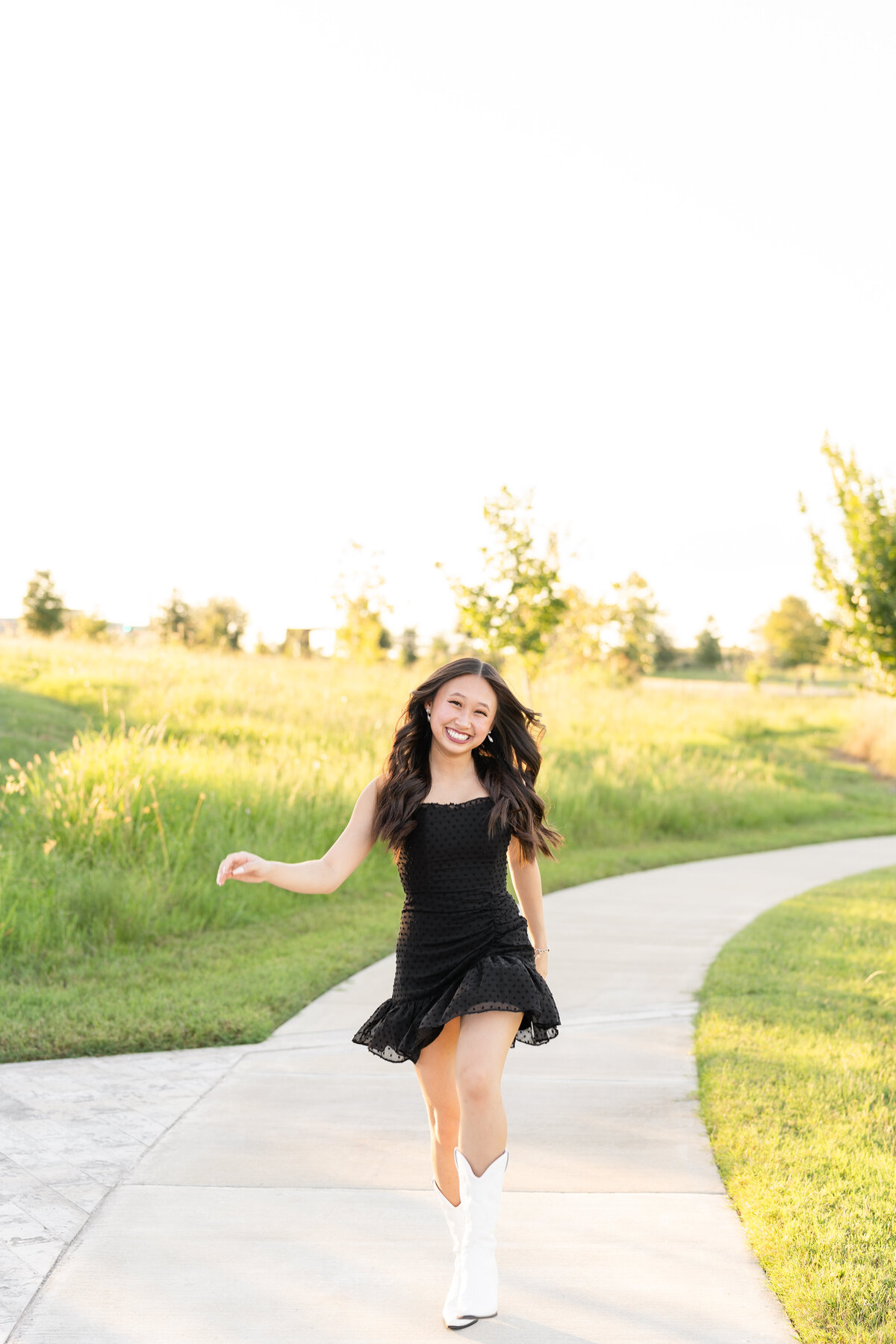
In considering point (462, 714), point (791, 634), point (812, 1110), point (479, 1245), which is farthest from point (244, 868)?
point (791, 634)

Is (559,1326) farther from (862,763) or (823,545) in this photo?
(862,763)

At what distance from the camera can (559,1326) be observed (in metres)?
3.10

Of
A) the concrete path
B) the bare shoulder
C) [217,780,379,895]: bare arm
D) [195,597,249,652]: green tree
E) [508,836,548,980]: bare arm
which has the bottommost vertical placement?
the concrete path

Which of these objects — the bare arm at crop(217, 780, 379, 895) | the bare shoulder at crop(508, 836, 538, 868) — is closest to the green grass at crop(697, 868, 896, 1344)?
the bare shoulder at crop(508, 836, 538, 868)

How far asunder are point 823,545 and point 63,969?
8732mm

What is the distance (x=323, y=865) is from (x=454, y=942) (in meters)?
0.41

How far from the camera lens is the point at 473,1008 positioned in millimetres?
3100

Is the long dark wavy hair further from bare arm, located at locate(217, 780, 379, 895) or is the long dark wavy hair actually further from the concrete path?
the concrete path

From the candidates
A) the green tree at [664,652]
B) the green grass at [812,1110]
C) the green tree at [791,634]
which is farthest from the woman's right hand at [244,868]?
the green tree at [664,652]

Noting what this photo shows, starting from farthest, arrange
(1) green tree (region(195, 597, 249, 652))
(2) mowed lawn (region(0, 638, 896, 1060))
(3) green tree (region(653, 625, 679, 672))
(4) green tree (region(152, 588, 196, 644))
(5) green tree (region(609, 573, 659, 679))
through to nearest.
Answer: (3) green tree (region(653, 625, 679, 672))
(4) green tree (region(152, 588, 196, 644))
(1) green tree (region(195, 597, 249, 652))
(5) green tree (region(609, 573, 659, 679))
(2) mowed lawn (region(0, 638, 896, 1060))

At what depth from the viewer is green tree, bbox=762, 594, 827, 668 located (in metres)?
62.9

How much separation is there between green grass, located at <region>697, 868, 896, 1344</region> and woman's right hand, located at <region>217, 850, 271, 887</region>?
178 cm

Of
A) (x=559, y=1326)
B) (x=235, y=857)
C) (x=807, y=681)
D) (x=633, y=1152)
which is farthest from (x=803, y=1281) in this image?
(x=807, y=681)

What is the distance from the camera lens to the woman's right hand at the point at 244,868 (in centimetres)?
314
